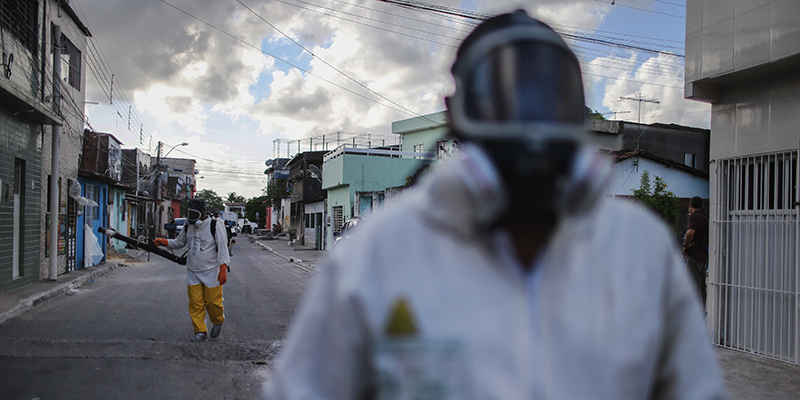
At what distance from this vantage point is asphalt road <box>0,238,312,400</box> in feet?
16.3

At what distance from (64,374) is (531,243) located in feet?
19.1

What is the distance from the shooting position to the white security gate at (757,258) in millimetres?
5844

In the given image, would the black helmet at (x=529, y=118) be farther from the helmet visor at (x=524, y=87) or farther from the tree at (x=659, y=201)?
the tree at (x=659, y=201)

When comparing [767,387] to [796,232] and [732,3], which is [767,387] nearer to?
[796,232]

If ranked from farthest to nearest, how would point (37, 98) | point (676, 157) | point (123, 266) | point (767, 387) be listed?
point (676, 157)
point (123, 266)
point (37, 98)
point (767, 387)

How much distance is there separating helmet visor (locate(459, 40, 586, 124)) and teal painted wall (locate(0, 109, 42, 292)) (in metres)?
11.6

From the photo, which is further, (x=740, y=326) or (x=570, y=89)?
(x=740, y=326)

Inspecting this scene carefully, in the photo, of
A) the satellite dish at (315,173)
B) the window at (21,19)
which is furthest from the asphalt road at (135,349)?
the satellite dish at (315,173)

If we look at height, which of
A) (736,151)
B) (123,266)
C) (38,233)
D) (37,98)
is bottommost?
(123,266)

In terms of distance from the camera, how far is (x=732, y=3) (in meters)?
6.45

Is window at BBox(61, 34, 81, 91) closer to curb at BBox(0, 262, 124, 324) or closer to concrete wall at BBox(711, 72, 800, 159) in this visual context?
curb at BBox(0, 262, 124, 324)

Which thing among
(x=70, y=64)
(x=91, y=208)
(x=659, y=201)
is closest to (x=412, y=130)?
(x=91, y=208)

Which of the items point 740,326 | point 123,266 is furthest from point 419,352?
point 123,266

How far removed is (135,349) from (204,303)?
1.03m
